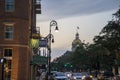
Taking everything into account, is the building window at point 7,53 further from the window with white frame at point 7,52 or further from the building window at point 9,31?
the building window at point 9,31

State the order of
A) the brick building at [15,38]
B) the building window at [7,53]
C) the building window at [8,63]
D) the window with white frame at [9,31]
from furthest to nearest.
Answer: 1. the window with white frame at [9,31]
2. the building window at [7,53]
3. the brick building at [15,38]
4. the building window at [8,63]

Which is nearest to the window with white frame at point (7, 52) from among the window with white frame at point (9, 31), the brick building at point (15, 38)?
the brick building at point (15, 38)

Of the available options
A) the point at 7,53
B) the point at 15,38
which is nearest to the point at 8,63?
the point at 7,53

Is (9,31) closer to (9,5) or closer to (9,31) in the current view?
(9,31)

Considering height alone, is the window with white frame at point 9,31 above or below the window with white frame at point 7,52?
above

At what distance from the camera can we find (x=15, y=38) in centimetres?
5866

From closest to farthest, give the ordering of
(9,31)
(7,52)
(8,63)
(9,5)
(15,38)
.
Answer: (8,63) → (7,52) → (15,38) → (9,31) → (9,5)

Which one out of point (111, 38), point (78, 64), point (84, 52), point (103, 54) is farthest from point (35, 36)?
point (78, 64)

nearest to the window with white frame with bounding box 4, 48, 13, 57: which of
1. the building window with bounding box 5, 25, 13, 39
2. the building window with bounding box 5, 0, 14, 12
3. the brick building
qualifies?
the brick building

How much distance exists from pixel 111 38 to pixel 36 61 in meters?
52.0

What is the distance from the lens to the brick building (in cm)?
5778

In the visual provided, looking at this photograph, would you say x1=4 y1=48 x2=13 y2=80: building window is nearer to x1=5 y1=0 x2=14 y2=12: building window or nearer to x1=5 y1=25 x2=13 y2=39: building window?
→ x1=5 y1=25 x2=13 y2=39: building window

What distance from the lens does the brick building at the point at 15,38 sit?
2275 inches

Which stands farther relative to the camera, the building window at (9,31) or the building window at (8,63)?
the building window at (9,31)
